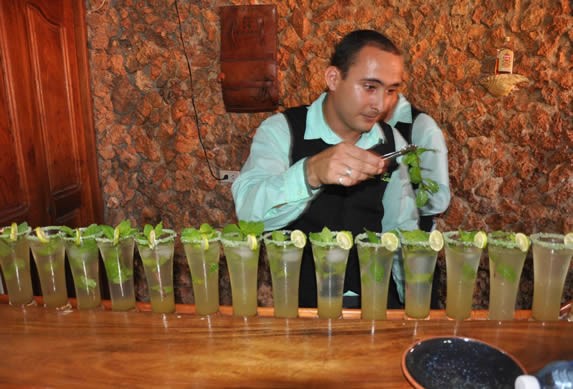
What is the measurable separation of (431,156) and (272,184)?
1.19 meters

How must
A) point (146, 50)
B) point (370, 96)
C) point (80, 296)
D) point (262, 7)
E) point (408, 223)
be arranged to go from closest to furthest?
point (80, 296) → point (370, 96) → point (408, 223) → point (262, 7) → point (146, 50)

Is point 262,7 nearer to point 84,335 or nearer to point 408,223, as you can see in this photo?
point 408,223

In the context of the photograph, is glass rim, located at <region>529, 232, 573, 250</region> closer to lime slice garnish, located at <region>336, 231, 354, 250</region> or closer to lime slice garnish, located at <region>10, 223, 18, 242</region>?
lime slice garnish, located at <region>336, 231, 354, 250</region>

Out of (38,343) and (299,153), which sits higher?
(299,153)

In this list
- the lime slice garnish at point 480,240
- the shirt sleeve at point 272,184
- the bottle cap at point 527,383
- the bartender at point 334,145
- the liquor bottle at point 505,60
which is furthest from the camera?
the liquor bottle at point 505,60

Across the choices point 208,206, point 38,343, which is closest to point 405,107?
point 208,206

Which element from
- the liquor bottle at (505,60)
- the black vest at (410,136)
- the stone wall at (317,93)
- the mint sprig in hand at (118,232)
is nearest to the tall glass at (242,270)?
the mint sprig in hand at (118,232)

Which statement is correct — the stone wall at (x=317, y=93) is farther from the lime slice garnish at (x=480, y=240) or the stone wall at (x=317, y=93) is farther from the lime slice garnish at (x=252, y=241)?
the lime slice garnish at (x=252, y=241)

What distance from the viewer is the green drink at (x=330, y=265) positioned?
4.18 ft

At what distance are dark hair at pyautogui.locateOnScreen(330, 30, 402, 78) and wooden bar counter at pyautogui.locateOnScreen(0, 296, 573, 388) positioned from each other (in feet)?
3.48

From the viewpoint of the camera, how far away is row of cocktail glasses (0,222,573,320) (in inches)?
50.4

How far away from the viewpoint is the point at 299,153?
2006 millimetres

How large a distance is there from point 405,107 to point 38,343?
219cm

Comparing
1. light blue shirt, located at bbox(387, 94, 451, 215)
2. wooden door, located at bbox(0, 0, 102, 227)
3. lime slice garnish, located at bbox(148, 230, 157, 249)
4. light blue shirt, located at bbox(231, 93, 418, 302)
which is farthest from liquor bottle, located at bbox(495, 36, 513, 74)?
wooden door, located at bbox(0, 0, 102, 227)
